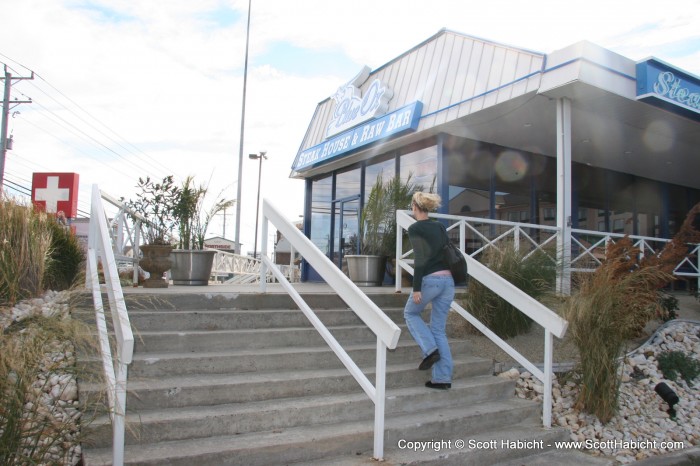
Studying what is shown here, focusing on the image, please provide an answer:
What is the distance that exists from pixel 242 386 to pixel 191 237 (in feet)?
12.9

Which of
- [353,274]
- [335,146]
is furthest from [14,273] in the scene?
[335,146]

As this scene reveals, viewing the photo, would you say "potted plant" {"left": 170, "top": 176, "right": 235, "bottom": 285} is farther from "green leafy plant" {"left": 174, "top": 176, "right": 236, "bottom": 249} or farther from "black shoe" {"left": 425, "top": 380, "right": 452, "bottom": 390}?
"black shoe" {"left": 425, "top": 380, "right": 452, "bottom": 390}

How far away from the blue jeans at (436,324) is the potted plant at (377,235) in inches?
158

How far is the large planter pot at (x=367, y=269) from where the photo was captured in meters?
8.47

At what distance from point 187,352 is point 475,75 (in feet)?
21.3

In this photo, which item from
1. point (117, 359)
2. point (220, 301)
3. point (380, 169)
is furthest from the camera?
point (380, 169)

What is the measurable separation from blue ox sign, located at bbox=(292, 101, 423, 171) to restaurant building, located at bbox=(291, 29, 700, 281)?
0.03 m

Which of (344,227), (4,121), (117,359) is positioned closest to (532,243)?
(117,359)

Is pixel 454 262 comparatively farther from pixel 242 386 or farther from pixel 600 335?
pixel 242 386

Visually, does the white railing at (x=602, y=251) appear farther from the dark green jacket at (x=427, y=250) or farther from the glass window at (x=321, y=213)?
the glass window at (x=321, y=213)

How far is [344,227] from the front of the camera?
12.2 metres

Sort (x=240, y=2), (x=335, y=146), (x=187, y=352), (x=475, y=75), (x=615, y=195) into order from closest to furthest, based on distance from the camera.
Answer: (x=187, y=352) < (x=475, y=75) < (x=335, y=146) < (x=615, y=195) < (x=240, y=2)

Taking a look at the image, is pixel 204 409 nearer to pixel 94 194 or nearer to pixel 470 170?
pixel 94 194

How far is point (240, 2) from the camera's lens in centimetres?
1752
